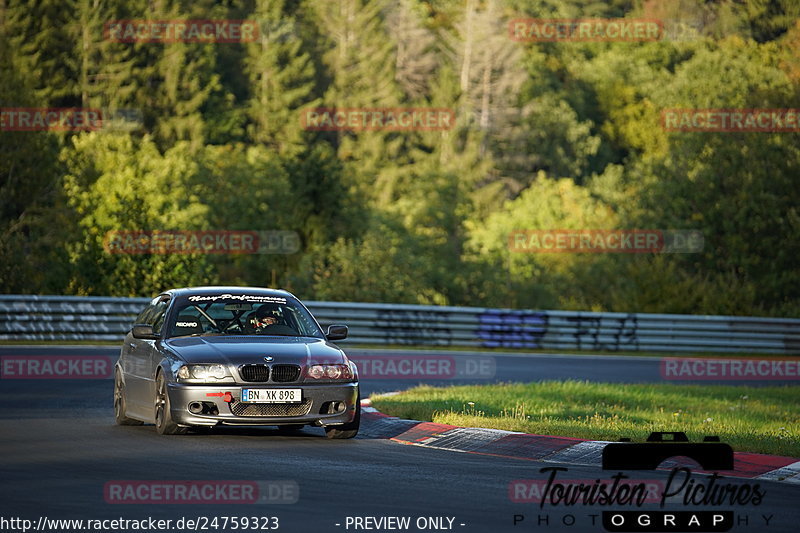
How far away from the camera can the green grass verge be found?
50.3 ft

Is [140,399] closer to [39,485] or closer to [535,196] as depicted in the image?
[39,485]

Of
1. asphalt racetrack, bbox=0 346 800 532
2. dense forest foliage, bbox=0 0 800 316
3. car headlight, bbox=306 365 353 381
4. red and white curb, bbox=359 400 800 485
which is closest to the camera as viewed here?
asphalt racetrack, bbox=0 346 800 532

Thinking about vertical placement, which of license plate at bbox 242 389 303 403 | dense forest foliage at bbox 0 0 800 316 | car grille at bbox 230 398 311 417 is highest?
dense forest foliage at bbox 0 0 800 316

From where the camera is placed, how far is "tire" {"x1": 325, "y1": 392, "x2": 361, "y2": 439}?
Answer: 14953mm

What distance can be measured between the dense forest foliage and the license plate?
1011 inches

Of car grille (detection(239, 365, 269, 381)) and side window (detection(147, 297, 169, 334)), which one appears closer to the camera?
car grille (detection(239, 365, 269, 381))

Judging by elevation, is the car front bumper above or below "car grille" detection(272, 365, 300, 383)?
below

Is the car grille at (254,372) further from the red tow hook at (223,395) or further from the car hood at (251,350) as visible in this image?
the red tow hook at (223,395)

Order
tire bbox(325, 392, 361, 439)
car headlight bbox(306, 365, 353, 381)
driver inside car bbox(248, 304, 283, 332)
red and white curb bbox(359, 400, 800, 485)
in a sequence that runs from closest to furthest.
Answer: red and white curb bbox(359, 400, 800, 485) → car headlight bbox(306, 365, 353, 381) → tire bbox(325, 392, 361, 439) → driver inside car bbox(248, 304, 283, 332)

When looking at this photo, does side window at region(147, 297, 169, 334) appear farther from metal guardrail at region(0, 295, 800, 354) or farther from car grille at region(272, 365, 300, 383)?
metal guardrail at region(0, 295, 800, 354)

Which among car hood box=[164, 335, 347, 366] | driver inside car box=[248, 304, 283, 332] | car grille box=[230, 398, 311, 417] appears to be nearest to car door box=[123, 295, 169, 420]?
car hood box=[164, 335, 347, 366]

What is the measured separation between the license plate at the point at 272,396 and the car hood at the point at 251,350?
11.1 inches

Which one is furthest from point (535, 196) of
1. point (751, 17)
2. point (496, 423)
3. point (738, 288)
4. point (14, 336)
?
point (496, 423)

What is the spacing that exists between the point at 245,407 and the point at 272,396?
0.90 feet
